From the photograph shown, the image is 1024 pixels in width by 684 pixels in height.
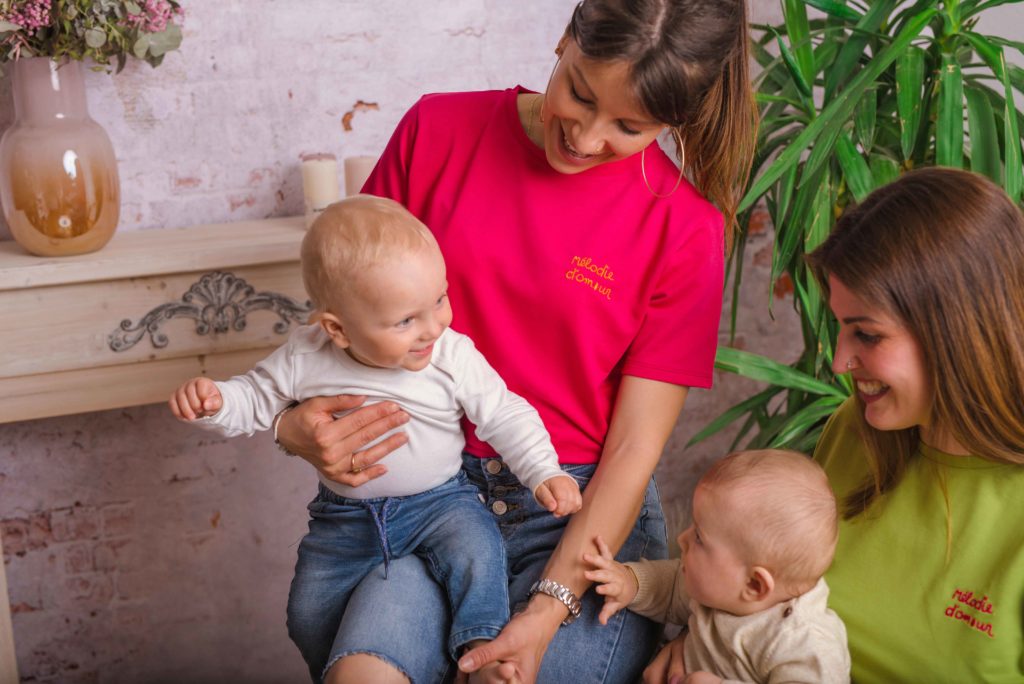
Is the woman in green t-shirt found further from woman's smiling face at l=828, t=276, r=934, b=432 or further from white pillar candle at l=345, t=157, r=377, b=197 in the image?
white pillar candle at l=345, t=157, r=377, b=197

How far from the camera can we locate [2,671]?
2.38m

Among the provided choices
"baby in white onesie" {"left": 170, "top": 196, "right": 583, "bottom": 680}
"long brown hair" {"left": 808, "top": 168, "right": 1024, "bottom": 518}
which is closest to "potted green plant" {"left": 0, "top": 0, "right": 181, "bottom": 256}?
"baby in white onesie" {"left": 170, "top": 196, "right": 583, "bottom": 680}

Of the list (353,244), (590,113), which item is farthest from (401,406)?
(590,113)

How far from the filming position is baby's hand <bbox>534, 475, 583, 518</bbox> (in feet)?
5.12

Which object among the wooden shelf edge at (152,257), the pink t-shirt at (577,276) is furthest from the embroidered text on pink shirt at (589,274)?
the wooden shelf edge at (152,257)

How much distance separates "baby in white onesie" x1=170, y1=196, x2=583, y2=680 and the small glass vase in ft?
2.25

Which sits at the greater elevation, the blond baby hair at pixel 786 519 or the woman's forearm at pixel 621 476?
the blond baby hair at pixel 786 519

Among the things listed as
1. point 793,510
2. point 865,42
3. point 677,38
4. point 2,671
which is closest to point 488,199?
point 677,38

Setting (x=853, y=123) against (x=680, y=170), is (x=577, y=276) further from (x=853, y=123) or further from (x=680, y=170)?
(x=853, y=123)

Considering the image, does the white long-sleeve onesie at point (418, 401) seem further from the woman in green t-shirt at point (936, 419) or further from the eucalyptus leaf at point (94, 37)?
the eucalyptus leaf at point (94, 37)

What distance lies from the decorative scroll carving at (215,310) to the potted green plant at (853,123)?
0.92 m

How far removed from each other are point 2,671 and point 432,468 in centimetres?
134

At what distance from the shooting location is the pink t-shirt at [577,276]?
5.66ft

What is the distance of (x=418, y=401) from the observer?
5.42 feet
